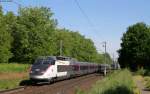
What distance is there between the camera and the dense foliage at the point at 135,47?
9550 cm

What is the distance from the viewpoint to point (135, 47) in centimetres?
10069

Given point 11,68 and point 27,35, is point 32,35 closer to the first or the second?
point 27,35

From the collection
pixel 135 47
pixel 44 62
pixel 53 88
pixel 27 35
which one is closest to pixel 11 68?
pixel 27 35

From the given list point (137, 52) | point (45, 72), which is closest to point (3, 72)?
point (45, 72)

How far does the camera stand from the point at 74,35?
148500 millimetres

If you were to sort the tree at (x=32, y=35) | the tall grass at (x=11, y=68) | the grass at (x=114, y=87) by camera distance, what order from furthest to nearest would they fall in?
the tree at (x=32, y=35) → the tall grass at (x=11, y=68) → the grass at (x=114, y=87)

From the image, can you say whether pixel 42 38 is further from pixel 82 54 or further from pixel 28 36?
pixel 82 54

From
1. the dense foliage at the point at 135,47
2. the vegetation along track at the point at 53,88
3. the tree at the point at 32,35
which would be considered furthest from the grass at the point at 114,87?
the dense foliage at the point at 135,47

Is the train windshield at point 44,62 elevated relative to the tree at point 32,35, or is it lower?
lower

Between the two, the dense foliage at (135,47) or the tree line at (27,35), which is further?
the dense foliage at (135,47)

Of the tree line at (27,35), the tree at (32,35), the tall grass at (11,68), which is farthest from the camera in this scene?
the tree at (32,35)

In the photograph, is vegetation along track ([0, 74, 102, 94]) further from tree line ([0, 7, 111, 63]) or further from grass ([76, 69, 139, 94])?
tree line ([0, 7, 111, 63])

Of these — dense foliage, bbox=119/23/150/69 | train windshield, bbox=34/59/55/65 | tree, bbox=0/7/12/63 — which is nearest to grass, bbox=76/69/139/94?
train windshield, bbox=34/59/55/65

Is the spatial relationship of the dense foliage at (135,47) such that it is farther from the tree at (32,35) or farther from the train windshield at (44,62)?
the train windshield at (44,62)
